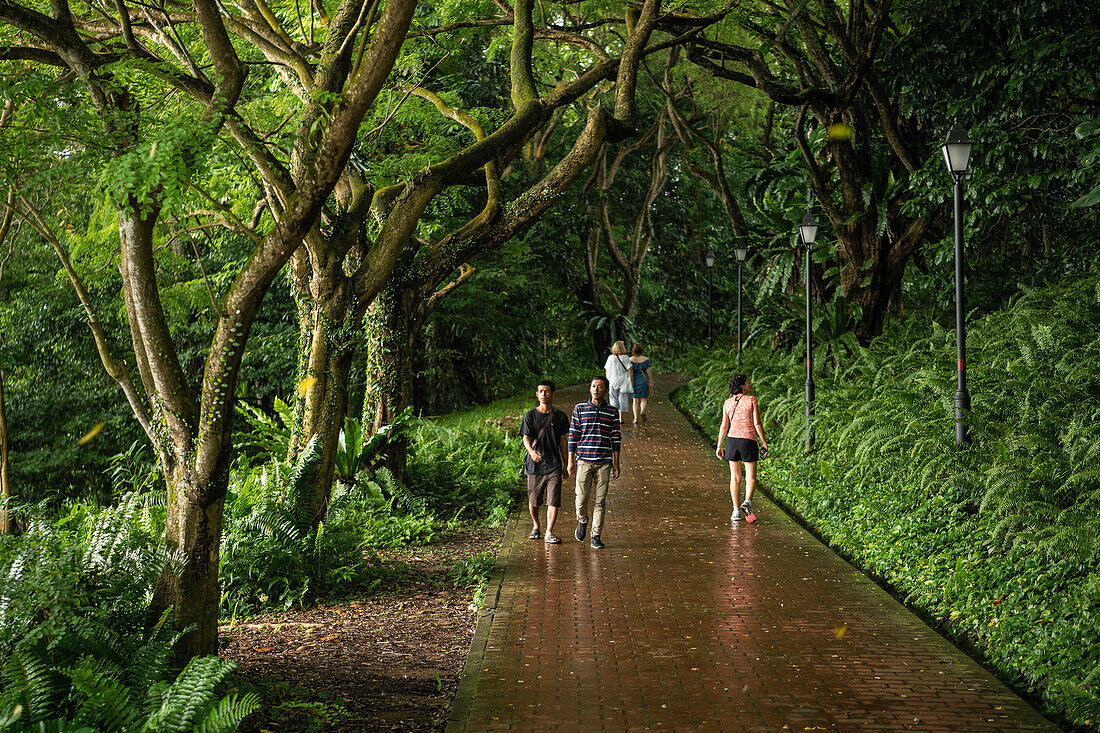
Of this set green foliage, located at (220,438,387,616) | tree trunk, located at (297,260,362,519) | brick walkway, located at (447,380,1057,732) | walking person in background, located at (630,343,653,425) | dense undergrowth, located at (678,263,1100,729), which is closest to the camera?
brick walkway, located at (447,380,1057,732)

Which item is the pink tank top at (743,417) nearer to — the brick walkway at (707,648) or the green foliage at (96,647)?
the brick walkway at (707,648)

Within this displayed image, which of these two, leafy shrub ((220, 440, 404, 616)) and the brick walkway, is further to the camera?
leafy shrub ((220, 440, 404, 616))

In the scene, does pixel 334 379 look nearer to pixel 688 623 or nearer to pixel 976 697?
pixel 688 623

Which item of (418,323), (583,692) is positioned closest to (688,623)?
(583,692)

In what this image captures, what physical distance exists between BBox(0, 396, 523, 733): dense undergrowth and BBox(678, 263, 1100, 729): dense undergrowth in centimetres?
416

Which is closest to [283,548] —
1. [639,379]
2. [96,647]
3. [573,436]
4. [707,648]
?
[573,436]

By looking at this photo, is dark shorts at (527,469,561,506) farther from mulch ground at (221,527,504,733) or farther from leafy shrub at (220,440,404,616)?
leafy shrub at (220,440,404,616)

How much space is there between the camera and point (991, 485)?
812 cm

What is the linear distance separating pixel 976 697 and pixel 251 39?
7.99 m

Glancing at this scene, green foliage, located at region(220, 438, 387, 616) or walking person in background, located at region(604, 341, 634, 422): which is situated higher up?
walking person in background, located at region(604, 341, 634, 422)

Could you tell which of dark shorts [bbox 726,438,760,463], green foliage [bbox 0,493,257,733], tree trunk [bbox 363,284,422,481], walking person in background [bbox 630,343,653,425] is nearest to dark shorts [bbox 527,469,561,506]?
dark shorts [bbox 726,438,760,463]

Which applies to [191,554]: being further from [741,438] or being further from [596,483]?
[741,438]

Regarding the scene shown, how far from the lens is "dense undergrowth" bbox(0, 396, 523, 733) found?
4430mm

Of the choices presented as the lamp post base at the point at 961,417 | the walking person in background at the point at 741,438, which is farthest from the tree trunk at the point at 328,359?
the lamp post base at the point at 961,417
